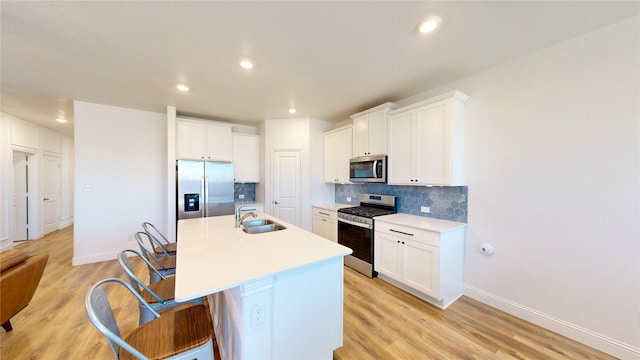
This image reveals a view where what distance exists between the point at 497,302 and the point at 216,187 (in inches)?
167

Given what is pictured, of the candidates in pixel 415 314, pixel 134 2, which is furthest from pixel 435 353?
pixel 134 2

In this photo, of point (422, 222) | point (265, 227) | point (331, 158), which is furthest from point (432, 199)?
point (265, 227)

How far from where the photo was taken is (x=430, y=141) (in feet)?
8.70

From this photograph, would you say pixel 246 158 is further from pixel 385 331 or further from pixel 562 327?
pixel 562 327

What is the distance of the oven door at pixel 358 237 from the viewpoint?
303 cm

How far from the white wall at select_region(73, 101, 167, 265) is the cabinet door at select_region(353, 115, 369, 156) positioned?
3438mm

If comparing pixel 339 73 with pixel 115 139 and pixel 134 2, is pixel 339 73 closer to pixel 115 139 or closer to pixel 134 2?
pixel 134 2

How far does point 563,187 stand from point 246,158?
14.9 ft

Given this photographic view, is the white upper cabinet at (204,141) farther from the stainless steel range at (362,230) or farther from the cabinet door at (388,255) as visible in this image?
the cabinet door at (388,255)

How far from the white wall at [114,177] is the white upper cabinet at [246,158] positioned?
123 cm

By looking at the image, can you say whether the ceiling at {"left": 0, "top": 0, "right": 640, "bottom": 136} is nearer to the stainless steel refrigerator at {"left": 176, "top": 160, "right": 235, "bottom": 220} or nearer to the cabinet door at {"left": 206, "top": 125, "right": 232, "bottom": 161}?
the cabinet door at {"left": 206, "top": 125, "right": 232, "bottom": 161}

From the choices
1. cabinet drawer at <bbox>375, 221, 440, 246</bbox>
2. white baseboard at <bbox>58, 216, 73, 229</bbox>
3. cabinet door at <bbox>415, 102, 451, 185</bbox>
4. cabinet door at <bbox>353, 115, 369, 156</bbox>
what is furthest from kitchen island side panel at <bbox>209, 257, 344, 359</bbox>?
white baseboard at <bbox>58, 216, 73, 229</bbox>

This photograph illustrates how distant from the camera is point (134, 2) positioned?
4.94ft

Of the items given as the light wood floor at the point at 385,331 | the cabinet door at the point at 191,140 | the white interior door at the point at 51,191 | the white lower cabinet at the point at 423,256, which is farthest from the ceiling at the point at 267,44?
the white interior door at the point at 51,191
